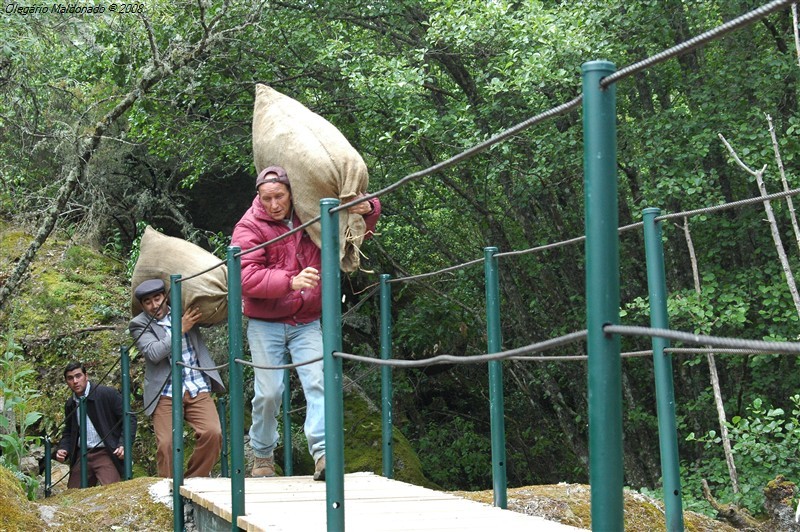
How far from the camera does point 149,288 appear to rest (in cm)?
589

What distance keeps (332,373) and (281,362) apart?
76.8 inches

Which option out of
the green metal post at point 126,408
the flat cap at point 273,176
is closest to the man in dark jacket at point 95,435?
the green metal post at point 126,408

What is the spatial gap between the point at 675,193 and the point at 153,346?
15.5 feet

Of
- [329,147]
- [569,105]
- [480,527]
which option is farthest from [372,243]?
[569,105]

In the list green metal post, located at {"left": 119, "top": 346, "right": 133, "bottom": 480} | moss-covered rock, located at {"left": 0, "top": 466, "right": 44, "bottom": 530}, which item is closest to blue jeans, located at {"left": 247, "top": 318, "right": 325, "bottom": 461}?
moss-covered rock, located at {"left": 0, "top": 466, "right": 44, "bottom": 530}

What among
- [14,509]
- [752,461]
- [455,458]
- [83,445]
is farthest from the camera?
[455,458]

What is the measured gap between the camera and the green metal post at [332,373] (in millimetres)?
2729

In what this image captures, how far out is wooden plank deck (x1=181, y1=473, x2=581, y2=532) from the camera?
3170mm

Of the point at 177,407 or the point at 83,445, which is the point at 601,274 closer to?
the point at 177,407

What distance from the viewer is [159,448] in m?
5.82

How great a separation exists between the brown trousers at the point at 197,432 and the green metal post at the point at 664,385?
319 centimetres

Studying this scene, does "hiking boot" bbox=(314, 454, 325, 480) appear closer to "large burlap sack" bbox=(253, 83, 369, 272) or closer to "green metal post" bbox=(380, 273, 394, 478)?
"green metal post" bbox=(380, 273, 394, 478)

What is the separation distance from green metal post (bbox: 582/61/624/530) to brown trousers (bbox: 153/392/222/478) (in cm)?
437

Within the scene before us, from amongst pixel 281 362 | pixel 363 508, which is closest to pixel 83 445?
pixel 281 362
